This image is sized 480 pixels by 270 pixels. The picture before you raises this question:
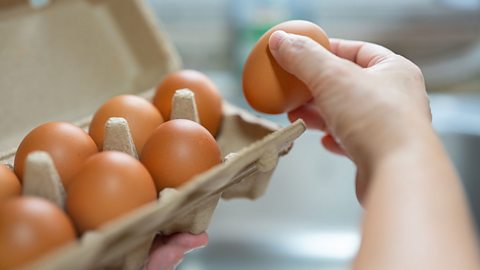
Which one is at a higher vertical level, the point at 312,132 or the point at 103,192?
the point at 103,192

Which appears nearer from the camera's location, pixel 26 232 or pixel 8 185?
Result: pixel 26 232

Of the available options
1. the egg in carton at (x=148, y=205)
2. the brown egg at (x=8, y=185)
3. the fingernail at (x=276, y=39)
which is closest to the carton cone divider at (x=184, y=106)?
A: the egg in carton at (x=148, y=205)

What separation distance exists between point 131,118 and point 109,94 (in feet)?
0.72

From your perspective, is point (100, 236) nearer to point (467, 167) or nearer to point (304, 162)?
point (304, 162)

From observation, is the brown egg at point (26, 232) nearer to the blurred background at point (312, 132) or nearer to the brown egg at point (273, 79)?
the brown egg at point (273, 79)

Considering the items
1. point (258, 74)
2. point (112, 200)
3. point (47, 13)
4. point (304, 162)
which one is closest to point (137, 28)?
point (47, 13)

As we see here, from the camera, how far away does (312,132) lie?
1508 mm

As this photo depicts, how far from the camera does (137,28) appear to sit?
3.50 ft

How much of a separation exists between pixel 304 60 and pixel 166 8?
1016 millimetres

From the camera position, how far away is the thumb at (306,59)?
2.44 feet

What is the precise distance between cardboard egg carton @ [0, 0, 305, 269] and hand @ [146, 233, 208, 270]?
0.6 inches

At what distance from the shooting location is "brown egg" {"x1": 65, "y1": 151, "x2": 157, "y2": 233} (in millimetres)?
656

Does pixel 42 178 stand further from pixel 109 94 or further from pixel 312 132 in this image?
pixel 312 132

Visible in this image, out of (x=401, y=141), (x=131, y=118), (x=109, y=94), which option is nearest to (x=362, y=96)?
(x=401, y=141)
